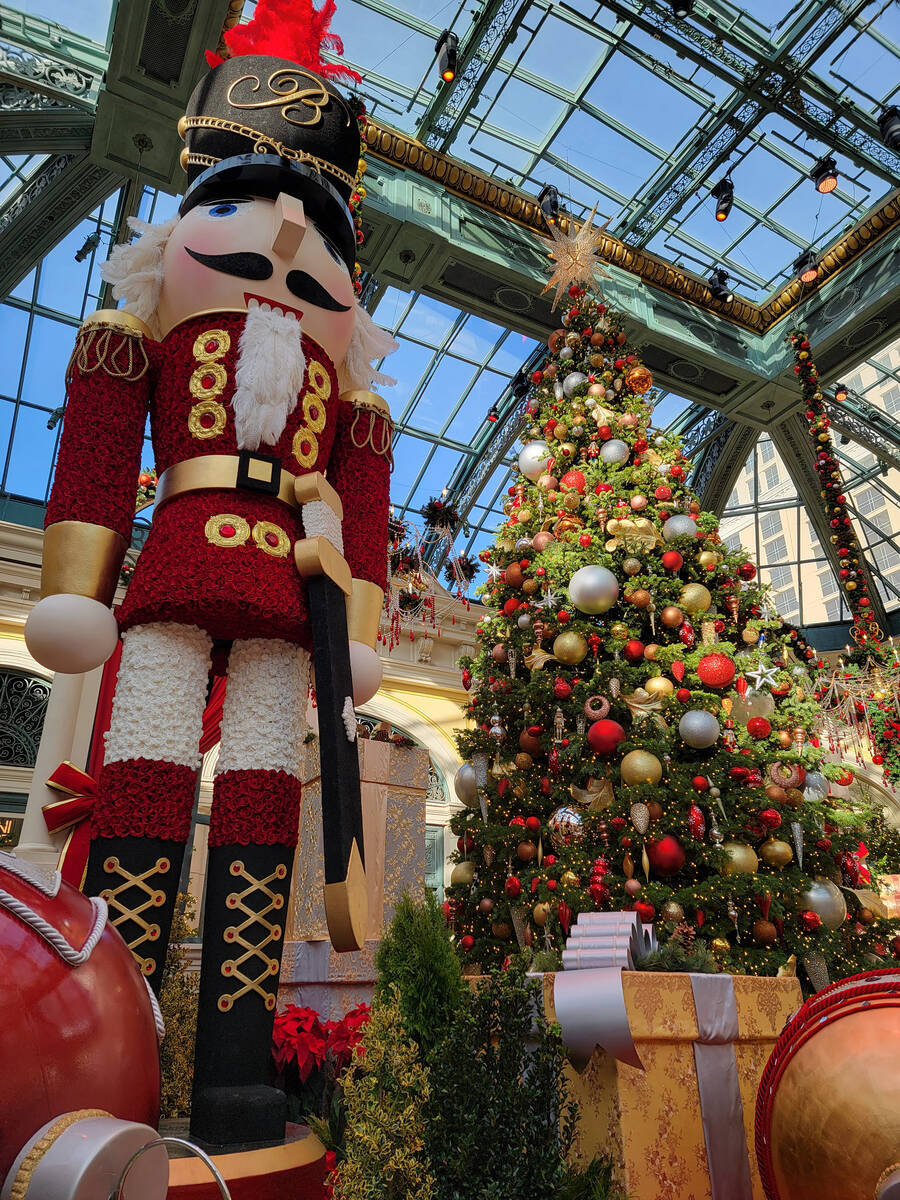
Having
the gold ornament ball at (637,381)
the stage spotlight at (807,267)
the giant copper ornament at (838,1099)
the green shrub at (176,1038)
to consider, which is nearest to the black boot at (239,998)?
the green shrub at (176,1038)

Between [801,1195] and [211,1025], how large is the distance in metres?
1.40

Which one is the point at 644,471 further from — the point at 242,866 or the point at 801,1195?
the point at 801,1195

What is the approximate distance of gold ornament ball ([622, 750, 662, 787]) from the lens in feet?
12.7

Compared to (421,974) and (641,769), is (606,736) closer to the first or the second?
(641,769)

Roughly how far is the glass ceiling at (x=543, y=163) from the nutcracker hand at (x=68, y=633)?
25.1 feet

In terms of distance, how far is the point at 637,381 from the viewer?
5.90m

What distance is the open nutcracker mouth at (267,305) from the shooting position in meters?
2.65

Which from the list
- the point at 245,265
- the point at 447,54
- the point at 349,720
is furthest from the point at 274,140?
the point at 447,54

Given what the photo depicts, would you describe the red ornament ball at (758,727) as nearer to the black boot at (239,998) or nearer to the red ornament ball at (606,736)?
the red ornament ball at (606,736)

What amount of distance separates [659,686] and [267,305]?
272cm

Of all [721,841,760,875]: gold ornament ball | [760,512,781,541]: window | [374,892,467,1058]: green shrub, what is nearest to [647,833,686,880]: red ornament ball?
[721,841,760,875]: gold ornament ball

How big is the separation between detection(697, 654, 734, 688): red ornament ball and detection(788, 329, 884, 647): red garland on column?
7522 mm

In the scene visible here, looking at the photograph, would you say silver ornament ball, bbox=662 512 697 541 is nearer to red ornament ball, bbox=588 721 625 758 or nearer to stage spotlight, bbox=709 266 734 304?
red ornament ball, bbox=588 721 625 758

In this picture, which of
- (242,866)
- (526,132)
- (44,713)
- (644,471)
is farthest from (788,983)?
(526,132)
